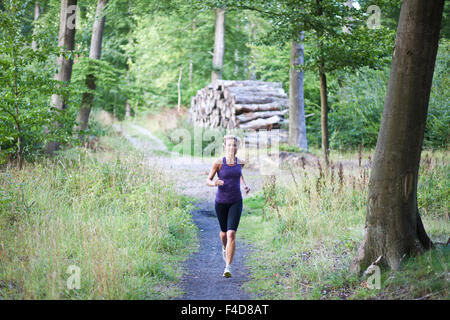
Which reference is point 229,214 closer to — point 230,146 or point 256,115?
point 230,146

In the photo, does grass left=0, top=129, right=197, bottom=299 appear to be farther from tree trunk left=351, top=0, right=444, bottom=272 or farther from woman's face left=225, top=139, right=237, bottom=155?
tree trunk left=351, top=0, right=444, bottom=272

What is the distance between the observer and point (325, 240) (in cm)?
644

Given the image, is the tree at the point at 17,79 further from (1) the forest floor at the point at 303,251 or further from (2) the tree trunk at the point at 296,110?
(2) the tree trunk at the point at 296,110

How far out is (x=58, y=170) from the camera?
9141 mm

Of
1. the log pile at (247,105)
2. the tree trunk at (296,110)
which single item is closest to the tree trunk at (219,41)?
the log pile at (247,105)

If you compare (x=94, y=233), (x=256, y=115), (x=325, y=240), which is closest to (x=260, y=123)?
(x=256, y=115)

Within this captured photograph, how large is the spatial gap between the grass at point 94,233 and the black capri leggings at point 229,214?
0.95m

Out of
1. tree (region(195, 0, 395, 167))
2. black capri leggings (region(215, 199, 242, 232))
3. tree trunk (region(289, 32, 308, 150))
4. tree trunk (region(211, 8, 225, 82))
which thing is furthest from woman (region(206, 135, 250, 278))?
tree trunk (region(211, 8, 225, 82))

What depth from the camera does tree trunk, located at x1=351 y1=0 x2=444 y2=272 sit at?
4.40 meters

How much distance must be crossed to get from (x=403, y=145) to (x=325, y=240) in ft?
7.96

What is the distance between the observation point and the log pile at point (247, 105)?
16.8m

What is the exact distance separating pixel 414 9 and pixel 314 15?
4960 mm

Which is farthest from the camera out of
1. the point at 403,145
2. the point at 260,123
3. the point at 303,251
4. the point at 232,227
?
the point at 260,123
